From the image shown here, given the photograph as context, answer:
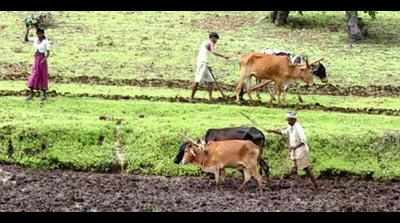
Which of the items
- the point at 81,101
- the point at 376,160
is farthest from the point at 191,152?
the point at 81,101

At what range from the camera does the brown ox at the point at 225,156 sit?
13.8 m

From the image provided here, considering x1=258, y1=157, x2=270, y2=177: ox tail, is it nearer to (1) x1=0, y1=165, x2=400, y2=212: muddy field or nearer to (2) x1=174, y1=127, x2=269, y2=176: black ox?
(2) x1=174, y1=127, x2=269, y2=176: black ox

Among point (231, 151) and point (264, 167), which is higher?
point (231, 151)

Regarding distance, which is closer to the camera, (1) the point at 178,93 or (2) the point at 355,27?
(1) the point at 178,93

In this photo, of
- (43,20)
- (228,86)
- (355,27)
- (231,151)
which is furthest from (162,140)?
(43,20)

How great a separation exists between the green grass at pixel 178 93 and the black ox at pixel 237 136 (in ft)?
17.5

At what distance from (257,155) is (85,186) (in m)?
3.06

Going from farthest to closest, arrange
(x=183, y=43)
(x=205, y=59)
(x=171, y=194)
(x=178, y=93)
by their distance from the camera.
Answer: (x=183, y=43), (x=178, y=93), (x=205, y=59), (x=171, y=194)

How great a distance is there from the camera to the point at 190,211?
1246 centimetres

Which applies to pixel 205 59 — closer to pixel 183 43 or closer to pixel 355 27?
pixel 183 43

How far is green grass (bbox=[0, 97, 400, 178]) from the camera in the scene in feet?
50.9

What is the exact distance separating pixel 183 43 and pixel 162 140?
1500 cm

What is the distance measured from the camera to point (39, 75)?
758 inches

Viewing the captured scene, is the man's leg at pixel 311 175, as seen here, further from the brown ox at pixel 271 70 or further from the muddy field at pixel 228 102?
the brown ox at pixel 271 70
